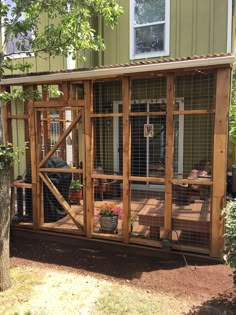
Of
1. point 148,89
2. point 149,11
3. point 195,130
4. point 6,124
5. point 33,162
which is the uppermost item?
point 149,11

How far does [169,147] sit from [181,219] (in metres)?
1.05

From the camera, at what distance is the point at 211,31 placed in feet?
20.9

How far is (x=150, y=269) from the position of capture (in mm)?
3721

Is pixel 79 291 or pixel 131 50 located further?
pixel 131 50

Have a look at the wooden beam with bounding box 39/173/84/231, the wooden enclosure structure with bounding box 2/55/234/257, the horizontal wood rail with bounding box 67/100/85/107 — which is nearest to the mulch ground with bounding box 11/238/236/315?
the wooden enclosure structure with bounding box 2/55/234/257

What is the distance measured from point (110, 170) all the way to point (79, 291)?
14.1 feet

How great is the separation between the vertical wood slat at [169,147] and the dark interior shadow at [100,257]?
401mm

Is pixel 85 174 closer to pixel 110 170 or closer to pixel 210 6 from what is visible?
pixel 110 170

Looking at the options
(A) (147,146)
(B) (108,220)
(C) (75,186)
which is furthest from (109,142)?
(B) (108,220)

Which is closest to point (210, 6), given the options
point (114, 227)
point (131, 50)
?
point (131, 50)

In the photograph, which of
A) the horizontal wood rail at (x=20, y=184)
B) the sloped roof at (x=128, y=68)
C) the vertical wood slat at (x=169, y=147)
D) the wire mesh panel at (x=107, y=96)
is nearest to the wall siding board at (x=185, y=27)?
the wire mesh panel at (x=107, y=96)

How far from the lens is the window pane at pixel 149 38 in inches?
269

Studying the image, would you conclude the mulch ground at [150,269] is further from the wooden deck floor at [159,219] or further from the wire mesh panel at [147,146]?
the wire mesh panel at [147,146]

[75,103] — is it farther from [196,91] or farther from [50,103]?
[196,91]
